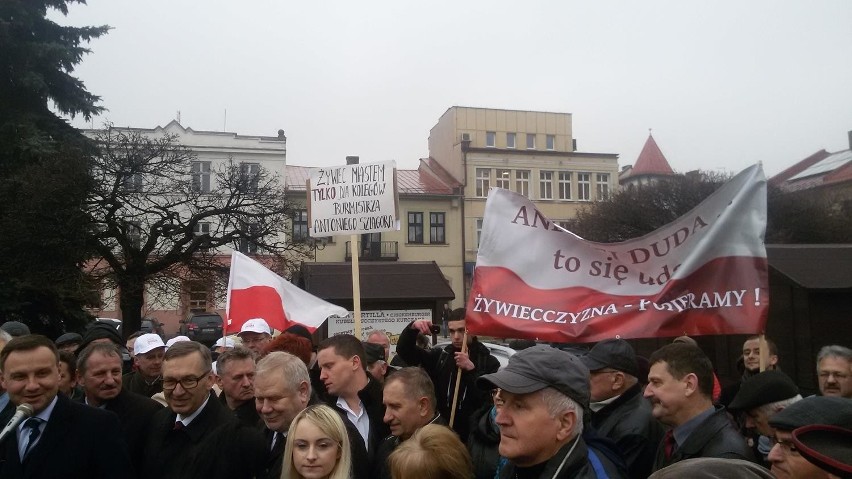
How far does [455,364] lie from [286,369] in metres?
1.83

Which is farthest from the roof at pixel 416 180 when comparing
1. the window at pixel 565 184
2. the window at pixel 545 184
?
the window at pixel 565 184

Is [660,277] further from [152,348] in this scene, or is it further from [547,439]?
[152,348]

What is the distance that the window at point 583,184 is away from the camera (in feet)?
168

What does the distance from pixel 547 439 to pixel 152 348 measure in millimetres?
4879

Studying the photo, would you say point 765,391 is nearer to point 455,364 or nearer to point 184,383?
point 455,364

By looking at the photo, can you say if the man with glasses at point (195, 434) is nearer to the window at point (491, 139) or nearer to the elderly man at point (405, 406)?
the elderly man at point (405, 406)

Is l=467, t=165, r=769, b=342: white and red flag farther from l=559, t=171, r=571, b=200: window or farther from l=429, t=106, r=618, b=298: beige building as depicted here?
l=559, t=171, r=571, b=200: window

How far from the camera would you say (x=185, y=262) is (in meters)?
20.9

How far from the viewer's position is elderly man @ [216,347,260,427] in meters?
4.73

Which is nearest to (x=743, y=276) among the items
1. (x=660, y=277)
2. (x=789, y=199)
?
(x=660, y=277)

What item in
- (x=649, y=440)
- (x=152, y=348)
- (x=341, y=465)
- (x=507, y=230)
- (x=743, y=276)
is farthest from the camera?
(x=152, y=348)

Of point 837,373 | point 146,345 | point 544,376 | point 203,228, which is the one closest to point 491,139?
point 203,228

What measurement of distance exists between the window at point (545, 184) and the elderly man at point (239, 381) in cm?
4693

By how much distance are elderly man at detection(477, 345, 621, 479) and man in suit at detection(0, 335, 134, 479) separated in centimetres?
210
